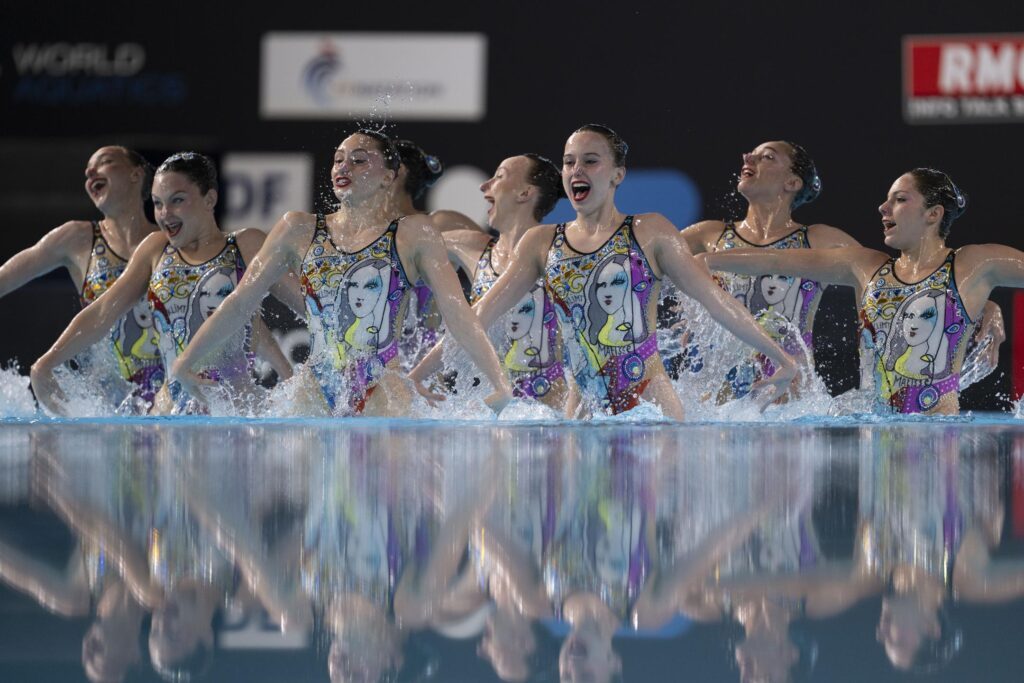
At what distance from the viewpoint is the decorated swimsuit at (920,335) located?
4.46m

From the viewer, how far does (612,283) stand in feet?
13.4

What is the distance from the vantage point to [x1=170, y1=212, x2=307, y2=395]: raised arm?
399cm

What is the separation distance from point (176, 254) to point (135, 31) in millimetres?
3321

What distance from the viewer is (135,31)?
747 centimetres

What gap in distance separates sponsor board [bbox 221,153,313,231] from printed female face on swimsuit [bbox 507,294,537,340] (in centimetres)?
329

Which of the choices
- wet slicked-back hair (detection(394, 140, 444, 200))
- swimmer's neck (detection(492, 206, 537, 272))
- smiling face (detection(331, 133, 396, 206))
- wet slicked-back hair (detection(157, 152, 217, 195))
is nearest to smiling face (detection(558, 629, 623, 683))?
smiling face (detection(331, 133, 396, 206))

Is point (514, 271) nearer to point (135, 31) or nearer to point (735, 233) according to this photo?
Answer: point (735, 233)

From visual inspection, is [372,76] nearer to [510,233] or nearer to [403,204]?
[403,204]

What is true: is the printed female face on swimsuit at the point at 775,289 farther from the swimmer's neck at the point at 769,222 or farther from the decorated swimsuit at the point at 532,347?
the decorated swimsuit at the point at 532,347

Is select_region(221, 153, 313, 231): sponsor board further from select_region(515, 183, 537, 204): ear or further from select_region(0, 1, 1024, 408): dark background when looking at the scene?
select_region(515, 183, 537, 204): ear

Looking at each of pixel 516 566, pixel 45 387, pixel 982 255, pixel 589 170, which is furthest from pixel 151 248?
pixel 516 566

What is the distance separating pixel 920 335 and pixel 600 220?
4.06 ft

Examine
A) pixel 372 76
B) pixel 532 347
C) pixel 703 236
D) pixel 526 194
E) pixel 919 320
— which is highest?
pixel 372 76

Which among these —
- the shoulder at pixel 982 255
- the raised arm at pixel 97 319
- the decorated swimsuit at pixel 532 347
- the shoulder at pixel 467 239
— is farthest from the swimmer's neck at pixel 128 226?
the shoulder at pixel 982 255
